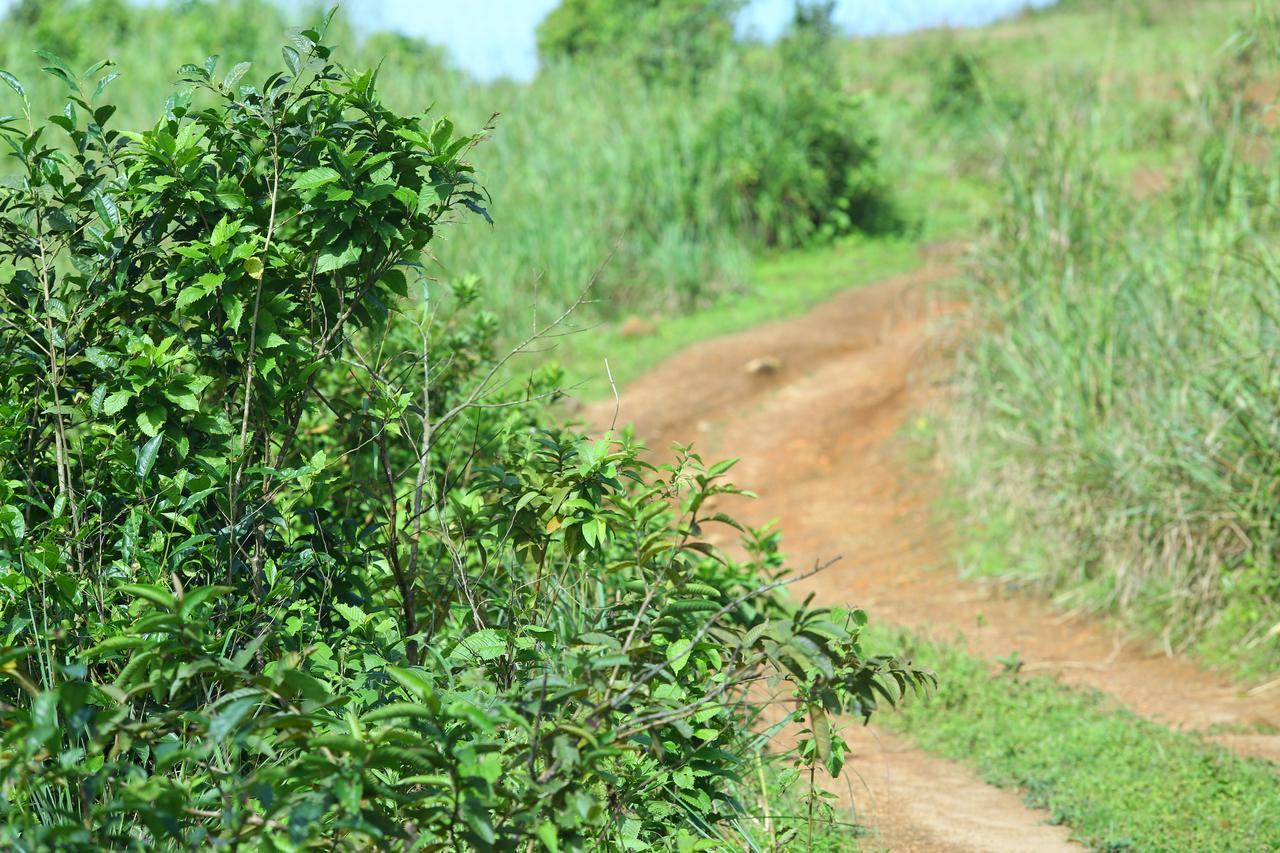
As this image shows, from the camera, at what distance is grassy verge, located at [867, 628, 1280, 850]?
416cm

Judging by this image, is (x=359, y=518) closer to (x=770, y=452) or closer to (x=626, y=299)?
(x=770, y=452)

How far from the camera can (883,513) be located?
8609mm

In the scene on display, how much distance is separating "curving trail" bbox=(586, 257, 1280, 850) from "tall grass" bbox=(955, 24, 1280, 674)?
307mm

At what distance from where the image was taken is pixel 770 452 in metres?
9.72

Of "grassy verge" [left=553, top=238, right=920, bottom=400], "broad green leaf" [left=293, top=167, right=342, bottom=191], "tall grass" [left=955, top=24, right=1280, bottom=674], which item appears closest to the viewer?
"broad green leaf" [left=293, top=167, right=342, bottom=191]

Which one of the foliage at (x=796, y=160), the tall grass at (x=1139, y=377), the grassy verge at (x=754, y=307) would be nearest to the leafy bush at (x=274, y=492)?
the tall grass at (x=1139, y=377)

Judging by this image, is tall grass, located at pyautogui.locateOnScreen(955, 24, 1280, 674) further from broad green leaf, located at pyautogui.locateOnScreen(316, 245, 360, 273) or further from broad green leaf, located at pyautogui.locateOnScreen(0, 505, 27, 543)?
broad green leaf, located at pyautogui.locateOnScreen(0, 505, 27, 543)

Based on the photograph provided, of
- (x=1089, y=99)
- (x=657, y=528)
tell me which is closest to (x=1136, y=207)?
(x=1089, y=99)

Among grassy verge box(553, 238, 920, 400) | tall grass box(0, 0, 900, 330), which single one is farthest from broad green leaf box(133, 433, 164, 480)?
tall grass box(0, 0, 900, 330)

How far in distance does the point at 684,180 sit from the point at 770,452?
15.1 feet

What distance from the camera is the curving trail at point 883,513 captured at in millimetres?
4555

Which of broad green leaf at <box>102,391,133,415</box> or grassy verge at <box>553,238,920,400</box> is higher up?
broad green leaf at <box>102,391,133,415</box>

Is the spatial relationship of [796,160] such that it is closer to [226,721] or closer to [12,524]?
[12,524]

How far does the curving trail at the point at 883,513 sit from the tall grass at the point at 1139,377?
0.31m
